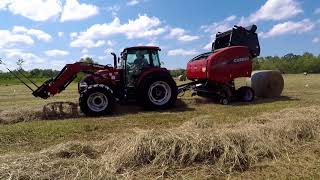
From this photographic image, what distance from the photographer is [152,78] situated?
15672 millimetres

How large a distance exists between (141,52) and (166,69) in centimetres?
103

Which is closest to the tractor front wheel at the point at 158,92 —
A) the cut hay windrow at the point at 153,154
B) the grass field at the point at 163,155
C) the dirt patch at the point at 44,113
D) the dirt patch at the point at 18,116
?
the dirt patch at the point at 44,113

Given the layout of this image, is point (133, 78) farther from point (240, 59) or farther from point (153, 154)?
point (153, 154)

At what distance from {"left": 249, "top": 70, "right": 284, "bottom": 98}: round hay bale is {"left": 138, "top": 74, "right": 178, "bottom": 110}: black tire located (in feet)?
15.9

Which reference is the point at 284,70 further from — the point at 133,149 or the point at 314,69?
the point at 133,149

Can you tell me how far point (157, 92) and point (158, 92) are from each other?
46 mm

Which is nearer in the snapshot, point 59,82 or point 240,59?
point 59,82

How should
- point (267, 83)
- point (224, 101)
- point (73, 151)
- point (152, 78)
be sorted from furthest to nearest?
point (267, 83), point (224, 101), point (152, 78), point (73, 151)

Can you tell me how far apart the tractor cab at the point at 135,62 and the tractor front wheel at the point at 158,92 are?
445 mm

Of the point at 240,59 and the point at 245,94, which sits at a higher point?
the point at 240,59

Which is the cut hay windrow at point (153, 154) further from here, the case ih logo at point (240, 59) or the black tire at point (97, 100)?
the case ih logo at point (240, 59)

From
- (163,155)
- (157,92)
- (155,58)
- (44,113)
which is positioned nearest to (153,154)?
(163,155)

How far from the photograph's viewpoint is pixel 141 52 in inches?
626

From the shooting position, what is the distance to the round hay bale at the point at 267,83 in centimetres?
1936
